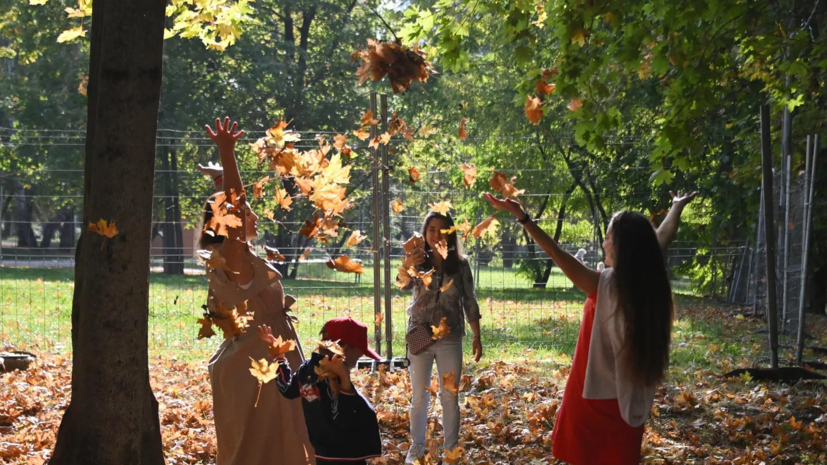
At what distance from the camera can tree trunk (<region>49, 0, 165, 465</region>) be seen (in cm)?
459

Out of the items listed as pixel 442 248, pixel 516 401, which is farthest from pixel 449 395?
pixel 516 401

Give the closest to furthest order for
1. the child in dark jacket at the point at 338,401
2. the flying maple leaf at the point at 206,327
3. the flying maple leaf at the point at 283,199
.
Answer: the flying maple leaf at the point at 206,327, the flying maple leaf at the point at 283,199, the child in dark jacket at the point at 338,401

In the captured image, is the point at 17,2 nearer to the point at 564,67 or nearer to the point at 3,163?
the point at 3,163

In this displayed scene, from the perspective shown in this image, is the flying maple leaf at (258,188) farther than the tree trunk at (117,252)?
No

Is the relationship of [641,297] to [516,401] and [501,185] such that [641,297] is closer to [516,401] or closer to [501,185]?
[501,185]

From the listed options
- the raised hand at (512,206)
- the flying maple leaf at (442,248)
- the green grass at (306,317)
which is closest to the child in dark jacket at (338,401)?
the raised hand at (512,206)

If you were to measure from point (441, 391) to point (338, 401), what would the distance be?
2.03 m

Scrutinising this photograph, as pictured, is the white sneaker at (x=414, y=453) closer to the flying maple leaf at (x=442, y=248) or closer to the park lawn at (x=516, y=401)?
the park lawn at (x=516, y=401)

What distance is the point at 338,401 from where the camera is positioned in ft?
13.5

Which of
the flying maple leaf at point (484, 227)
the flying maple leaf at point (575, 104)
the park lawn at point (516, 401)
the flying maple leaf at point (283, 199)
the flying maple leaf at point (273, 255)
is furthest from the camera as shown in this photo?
the park lawn at point (516, 401)

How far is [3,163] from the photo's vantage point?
2917 centimetres

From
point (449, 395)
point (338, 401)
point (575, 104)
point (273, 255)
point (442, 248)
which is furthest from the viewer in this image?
point (575, 104)

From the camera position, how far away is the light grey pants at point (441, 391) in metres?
5.95

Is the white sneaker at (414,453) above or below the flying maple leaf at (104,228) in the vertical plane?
below
